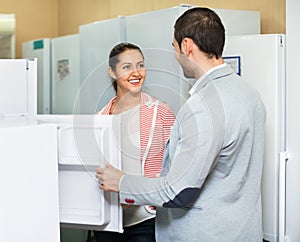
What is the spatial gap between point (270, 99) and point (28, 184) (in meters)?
1.31

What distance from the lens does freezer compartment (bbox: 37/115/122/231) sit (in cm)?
162

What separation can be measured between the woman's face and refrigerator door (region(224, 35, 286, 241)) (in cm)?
80

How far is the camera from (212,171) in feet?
5.06

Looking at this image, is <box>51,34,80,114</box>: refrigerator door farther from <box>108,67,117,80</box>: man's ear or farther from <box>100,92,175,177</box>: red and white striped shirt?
<box>100,92,175,177</box>: red and white striped shirt

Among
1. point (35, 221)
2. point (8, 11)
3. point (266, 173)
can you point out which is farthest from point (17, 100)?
point (8, 11)

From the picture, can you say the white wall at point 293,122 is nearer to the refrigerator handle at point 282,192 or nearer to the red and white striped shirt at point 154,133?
the refrigerator handle at point 282,192

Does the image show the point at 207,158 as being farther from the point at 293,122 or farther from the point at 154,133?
the point at 293,122

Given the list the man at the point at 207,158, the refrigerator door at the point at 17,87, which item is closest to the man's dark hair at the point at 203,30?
the man at the point at 207,158

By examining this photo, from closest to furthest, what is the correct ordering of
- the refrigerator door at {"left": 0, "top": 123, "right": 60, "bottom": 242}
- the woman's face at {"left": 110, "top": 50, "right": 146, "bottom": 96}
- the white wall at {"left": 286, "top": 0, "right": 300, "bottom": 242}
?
the refrigerator door at {"left": 0, "top": 123, "right": 60, "bottom": 242}, the woman's face at {"left": 110, "top": 50, "right": 146, "bottom": 96}, the white wall at {"left": 286, "top": 0, "right": 300, "bottom": 242}

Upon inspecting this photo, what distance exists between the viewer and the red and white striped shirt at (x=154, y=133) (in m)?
1.66

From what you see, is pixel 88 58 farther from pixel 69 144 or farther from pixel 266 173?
pixel 69 144

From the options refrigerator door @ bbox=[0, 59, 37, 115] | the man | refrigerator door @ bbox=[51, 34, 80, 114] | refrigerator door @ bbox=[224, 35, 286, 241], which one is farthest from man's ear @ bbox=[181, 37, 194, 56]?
refrigerator door @ bbox=[51, 34, 80, 114]

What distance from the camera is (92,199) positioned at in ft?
5.48

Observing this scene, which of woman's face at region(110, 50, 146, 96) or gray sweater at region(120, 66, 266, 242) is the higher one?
woman's face at region(110, 50, 146, 96)
